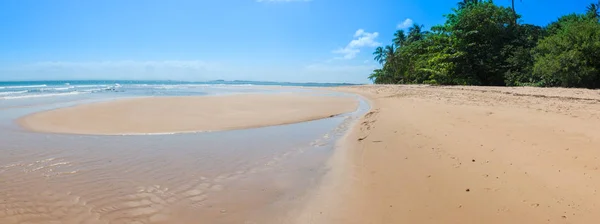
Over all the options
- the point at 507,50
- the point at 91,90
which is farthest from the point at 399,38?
the point at 91,90

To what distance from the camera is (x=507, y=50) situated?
2609 cm

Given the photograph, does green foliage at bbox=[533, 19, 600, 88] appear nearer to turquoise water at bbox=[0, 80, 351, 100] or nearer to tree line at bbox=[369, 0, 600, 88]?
tree line at bbox=[369, 0, 600, 88]

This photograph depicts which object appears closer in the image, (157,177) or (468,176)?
(468,176)

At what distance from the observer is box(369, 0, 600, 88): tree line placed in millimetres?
18109

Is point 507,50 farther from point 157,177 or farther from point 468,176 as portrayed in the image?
point 157,177

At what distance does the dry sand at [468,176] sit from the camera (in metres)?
2.81

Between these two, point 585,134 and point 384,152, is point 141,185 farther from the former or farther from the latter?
point 585,134

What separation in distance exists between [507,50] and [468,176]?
92.2 feet

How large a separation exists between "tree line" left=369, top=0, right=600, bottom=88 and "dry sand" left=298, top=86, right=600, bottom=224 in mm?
15926

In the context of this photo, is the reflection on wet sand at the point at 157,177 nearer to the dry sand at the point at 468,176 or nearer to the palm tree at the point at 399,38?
the dry sand at the point at 468,176

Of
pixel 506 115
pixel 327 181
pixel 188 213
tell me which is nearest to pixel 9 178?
pixel 188 213

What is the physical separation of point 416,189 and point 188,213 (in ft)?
8.13

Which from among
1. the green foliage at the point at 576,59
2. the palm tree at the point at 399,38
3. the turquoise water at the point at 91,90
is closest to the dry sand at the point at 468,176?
the green foliage at the point at 576,59

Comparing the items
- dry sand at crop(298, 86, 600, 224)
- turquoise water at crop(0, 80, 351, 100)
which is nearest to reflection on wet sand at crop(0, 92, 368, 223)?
dry sand at crop(298, 86, 600, 224)
